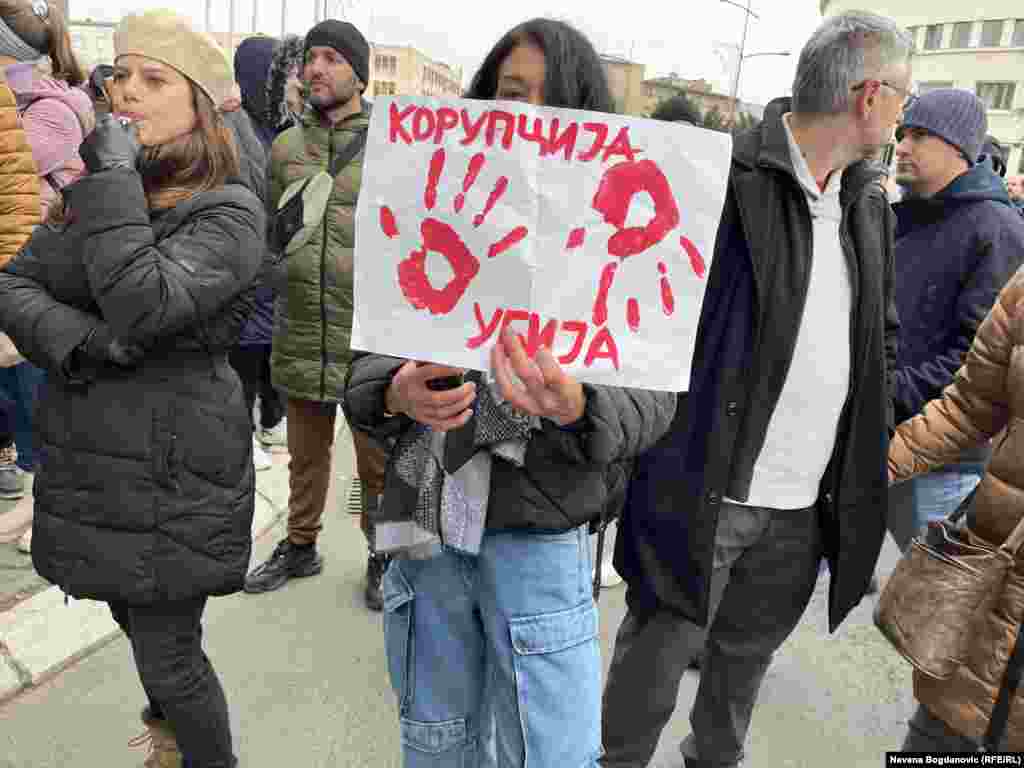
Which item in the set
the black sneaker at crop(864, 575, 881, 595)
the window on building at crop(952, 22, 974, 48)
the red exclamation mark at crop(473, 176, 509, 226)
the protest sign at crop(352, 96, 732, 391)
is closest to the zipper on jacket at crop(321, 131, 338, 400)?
the protest sign at crop(352, 96, 732, 391)

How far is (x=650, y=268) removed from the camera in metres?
1.14

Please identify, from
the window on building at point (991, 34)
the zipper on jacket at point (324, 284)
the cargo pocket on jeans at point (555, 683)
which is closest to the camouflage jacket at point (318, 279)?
the zipper on jacket at point (324, 284)

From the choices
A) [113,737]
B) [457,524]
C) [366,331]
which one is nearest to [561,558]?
[457,524]

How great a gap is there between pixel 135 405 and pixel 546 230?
1.03 m

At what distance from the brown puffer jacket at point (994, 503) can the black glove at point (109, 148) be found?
1879mm

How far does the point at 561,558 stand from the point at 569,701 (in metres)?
0.26

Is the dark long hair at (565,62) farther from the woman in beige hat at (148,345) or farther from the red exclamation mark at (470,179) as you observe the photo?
the woman in beige hat at (148,345)

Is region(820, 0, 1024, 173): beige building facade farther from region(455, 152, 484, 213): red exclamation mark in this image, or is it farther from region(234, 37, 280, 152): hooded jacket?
region(455, 152, 484, 213): red exclamation mark

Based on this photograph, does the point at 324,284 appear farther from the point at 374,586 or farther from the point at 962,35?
the point at 962,35

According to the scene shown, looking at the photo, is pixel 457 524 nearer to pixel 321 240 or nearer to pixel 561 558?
pixel 561 558

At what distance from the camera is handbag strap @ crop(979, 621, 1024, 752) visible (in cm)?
154

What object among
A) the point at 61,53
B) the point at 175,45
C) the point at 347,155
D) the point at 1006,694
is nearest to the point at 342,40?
the point at 347,155

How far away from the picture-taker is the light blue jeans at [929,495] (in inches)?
103

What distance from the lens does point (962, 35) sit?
146 feet
